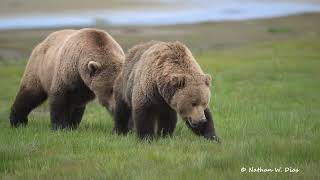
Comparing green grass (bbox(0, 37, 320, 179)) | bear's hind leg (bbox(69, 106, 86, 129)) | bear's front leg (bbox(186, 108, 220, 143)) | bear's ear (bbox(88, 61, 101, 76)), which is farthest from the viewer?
bear's hind leg (bbox(69, 106, 86, 129))

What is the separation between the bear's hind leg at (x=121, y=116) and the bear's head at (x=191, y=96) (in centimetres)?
155

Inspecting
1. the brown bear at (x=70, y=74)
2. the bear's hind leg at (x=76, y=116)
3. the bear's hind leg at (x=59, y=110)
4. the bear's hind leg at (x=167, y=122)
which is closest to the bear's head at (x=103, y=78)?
the brown bear at (x=70, y=74)

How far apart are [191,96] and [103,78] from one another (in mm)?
2250

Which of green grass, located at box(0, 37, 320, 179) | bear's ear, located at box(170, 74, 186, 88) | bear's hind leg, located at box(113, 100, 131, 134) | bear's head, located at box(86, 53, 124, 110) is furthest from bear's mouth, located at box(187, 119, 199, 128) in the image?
bear's head, located at box(86, 53, 124, 110)

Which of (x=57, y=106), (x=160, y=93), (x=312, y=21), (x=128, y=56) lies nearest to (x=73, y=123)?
(x=57, y=106)

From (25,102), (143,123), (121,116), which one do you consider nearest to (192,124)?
(143,123)

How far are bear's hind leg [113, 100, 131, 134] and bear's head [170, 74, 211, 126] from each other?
155cm

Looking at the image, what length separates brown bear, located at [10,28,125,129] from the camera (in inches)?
405

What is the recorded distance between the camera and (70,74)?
1068 centimetres

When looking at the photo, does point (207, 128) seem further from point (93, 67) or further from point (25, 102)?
point (25, 102)

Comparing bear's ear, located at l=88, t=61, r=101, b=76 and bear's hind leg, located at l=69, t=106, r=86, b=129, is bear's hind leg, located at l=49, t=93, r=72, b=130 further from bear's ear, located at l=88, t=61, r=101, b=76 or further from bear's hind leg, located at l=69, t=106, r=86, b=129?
bear's ear, located at l=88, t=61, r=101, b=76

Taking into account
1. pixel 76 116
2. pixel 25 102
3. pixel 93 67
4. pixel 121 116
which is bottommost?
pixel 76 116

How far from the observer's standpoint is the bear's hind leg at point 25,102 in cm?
1160

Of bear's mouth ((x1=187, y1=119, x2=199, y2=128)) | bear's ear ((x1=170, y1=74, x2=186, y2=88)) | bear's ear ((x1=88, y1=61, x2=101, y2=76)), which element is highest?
bear's ear ((x1=170, y1=74, x2=186, y2=88))
